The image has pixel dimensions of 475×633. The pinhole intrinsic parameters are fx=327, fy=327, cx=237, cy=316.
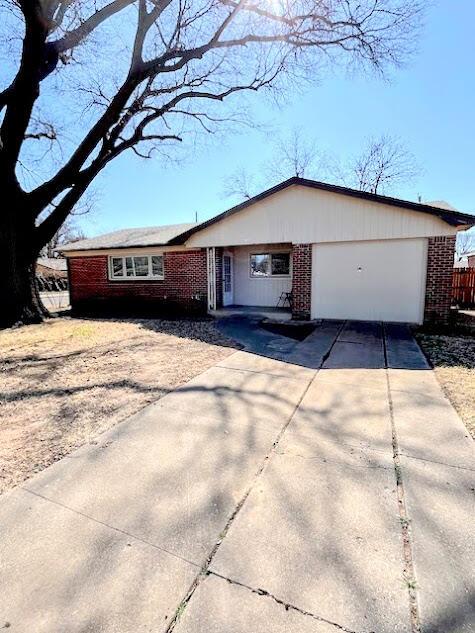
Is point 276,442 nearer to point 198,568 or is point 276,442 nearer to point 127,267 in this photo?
point 198,568

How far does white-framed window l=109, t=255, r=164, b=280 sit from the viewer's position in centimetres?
1264

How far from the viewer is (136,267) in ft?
43.1

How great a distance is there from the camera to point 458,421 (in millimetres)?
3436

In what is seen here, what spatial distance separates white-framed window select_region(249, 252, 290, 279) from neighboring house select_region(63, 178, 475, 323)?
39mm

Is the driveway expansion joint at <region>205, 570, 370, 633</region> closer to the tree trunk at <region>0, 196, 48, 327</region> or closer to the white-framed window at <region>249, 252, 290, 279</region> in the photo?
the tree trunk at <region>0, 196, 48, 327</region>

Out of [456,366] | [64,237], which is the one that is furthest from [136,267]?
[64,237]

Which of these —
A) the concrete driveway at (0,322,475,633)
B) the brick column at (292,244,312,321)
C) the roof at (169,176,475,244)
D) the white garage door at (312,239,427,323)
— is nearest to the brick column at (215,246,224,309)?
the roof at (169,176,475,244)

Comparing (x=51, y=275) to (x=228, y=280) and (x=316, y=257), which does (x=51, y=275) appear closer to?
(x=228, y=280)

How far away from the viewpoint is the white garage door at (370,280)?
869 cm

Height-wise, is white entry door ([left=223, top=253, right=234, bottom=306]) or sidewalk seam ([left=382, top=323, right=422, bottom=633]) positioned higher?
white entry door ([left=223, top=253, right=234, bottom=306])

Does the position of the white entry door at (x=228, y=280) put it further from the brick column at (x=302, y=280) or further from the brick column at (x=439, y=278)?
the brick column at (x=439, y=278)

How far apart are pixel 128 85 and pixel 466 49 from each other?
923 cm

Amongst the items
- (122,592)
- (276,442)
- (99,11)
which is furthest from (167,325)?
(99,11)

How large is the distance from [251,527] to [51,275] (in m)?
36.0
